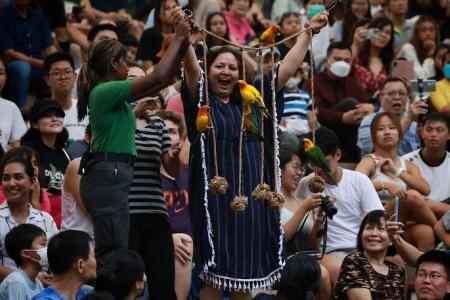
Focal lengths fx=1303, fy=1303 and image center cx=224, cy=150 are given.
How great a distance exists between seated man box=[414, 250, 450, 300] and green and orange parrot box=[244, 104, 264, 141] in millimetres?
1727

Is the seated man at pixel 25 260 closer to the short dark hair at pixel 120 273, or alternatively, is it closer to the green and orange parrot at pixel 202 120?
the short dark hair at pixel 120 273

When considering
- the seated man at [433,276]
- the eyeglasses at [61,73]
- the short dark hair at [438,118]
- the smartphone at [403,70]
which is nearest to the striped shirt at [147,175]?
the seated man at [433,276]

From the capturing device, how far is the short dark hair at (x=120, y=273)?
22.2 ft

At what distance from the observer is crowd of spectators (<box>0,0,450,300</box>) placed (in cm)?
693

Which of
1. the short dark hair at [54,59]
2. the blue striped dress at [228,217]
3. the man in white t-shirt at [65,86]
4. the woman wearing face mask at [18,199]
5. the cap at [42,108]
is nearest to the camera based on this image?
the blue striped dress at [228,217]

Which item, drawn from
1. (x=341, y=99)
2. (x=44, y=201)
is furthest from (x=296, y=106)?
(x=44, y=201)

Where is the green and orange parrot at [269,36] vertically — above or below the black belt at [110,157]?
above

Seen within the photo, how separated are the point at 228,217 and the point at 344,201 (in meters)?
1.97

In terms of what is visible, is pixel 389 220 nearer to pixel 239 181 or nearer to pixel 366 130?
pixel 239 181

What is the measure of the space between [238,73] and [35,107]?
242 cm

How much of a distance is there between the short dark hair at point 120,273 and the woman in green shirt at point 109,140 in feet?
0.58

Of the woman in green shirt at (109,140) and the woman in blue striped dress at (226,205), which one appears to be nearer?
the woman in green shirt at (109,140)

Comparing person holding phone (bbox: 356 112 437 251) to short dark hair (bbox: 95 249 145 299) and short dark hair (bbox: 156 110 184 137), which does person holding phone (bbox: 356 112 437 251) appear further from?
short dark hair (bbox: 95 249 145 299)

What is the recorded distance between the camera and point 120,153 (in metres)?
6.95
